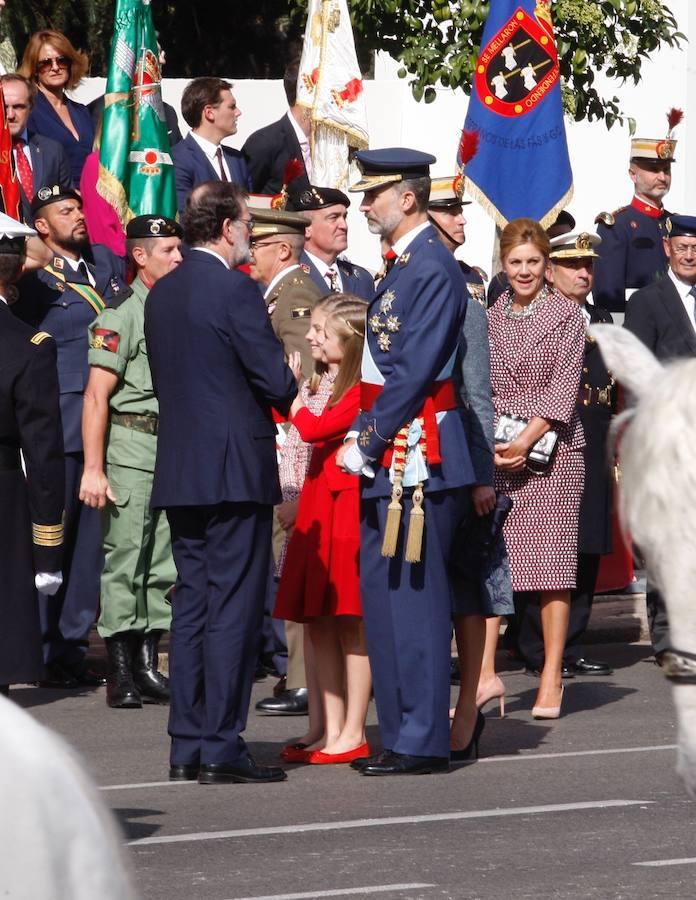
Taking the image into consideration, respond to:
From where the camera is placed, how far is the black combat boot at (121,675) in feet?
29.9

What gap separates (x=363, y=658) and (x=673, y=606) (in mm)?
4679

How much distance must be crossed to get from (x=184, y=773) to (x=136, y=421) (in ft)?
7.69

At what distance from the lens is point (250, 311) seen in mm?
7156

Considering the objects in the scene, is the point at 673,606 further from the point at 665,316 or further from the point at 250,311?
the point at 665,316

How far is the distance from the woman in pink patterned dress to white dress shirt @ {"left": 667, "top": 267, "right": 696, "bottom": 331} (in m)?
1.77

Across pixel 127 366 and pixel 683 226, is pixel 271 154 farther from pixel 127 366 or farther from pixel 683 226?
pixel 127 366

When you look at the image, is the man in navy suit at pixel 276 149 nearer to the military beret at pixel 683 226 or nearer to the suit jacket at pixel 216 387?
the military beret at pixel 683 226

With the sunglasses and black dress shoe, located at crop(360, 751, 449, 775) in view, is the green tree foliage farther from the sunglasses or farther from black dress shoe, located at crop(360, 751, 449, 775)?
black dress shoe, located at crop(360, 751, 449, 775)

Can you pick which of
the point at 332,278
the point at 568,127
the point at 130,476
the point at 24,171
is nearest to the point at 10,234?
the point at 130,476

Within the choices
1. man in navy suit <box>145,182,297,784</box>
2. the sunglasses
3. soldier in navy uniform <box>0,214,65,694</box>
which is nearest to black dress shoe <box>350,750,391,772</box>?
man in navy suit <box>145,182,297,784</box>

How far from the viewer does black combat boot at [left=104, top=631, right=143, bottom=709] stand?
29.9 ft

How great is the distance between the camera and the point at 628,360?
11.7 ft

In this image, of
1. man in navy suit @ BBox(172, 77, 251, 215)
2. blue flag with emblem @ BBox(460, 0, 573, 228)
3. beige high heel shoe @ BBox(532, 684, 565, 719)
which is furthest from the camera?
blue flag with emblem @ BBox(460, 0, 573, 228)

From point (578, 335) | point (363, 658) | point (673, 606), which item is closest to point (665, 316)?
point (578, 335)
